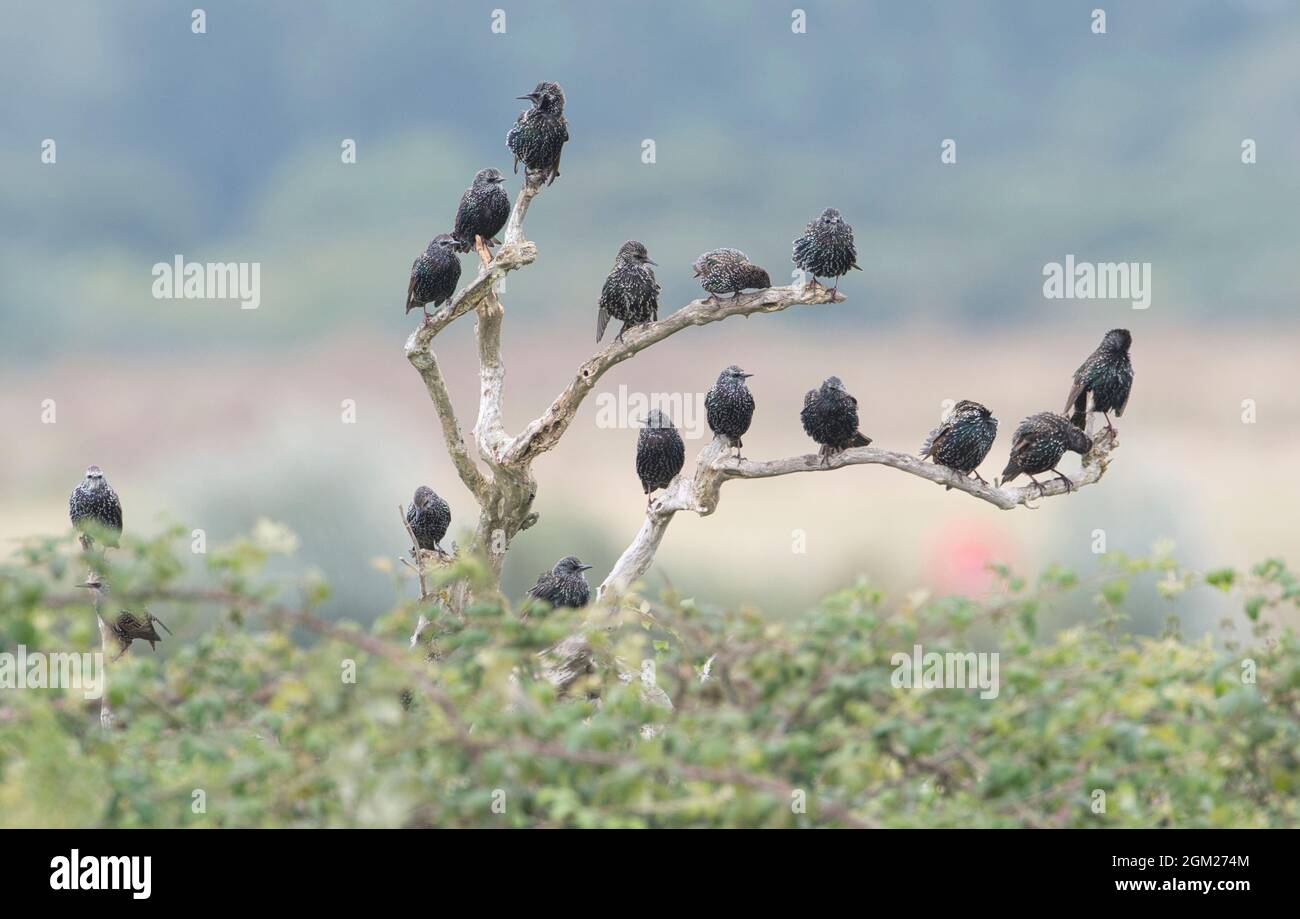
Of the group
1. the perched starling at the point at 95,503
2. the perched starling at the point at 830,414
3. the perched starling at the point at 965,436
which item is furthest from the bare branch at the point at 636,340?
the perched starling at the point at 95,503

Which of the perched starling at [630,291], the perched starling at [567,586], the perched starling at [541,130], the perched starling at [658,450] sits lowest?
the perched starling at [567,586]

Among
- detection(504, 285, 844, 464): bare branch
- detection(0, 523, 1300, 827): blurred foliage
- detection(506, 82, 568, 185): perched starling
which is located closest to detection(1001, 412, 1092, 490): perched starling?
detection(504, 285, 844, 464): bare branch

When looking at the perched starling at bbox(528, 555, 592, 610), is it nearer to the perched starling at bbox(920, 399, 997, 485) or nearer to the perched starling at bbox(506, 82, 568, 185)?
the perched starling at bbox(920, 399, 997, 485)

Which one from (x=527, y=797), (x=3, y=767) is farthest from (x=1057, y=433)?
(x=3, y=767)

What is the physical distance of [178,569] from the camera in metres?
3.40

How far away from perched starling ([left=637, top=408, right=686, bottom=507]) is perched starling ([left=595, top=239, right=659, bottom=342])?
490 mm

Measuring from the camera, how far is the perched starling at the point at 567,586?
6805 millimetres

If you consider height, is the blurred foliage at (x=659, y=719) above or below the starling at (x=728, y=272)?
below

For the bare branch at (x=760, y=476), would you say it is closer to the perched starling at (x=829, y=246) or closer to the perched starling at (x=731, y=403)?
the perched starling at (x=731, y=403)

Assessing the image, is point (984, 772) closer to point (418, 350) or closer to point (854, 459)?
point (854, 459)

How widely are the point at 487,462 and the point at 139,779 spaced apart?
385 centimetres

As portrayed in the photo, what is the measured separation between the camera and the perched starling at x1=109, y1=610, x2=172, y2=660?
278 inches

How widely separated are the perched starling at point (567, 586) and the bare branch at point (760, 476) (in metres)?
0.16
